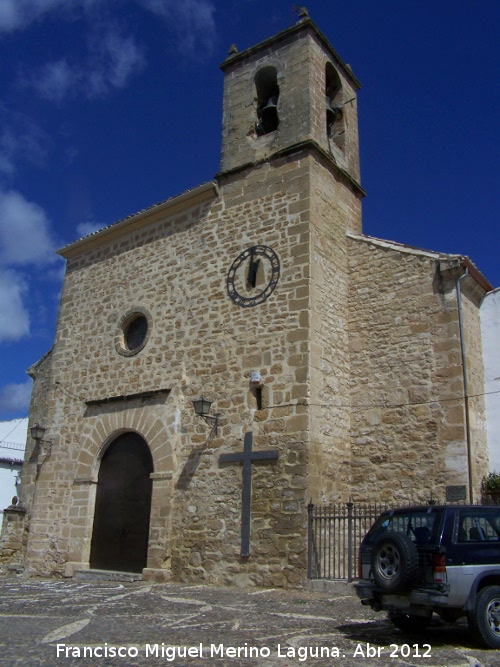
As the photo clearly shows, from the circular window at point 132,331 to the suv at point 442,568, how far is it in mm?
8337

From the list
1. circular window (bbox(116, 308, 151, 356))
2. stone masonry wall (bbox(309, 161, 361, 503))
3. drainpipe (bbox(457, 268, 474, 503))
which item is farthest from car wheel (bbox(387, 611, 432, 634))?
circular window (bbox(116, 308, 151, 356))

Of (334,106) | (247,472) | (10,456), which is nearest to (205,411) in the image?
(247,472)

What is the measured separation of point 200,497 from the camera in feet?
36.2

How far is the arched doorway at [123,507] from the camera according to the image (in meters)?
11.9

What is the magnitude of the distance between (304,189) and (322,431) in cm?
441

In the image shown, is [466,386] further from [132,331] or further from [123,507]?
[132,331]

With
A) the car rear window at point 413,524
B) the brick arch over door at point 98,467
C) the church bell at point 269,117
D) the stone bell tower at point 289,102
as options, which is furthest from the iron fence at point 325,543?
the church bell at point 269,117

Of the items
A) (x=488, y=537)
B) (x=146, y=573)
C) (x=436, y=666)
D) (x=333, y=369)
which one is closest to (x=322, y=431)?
(x=333, y=369)

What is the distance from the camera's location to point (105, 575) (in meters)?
11.8

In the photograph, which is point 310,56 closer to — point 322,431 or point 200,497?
point 322,431

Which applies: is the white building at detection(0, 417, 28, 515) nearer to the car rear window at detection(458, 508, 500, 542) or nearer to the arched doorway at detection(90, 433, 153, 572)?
the arched doorway at detection(90, 433, 153, 572)

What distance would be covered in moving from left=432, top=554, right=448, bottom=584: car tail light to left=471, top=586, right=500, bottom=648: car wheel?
369 mm

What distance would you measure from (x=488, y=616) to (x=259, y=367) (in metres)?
6.13

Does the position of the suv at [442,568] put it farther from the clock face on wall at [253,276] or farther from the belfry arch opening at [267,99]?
the belfry arch opening at [267,99]
